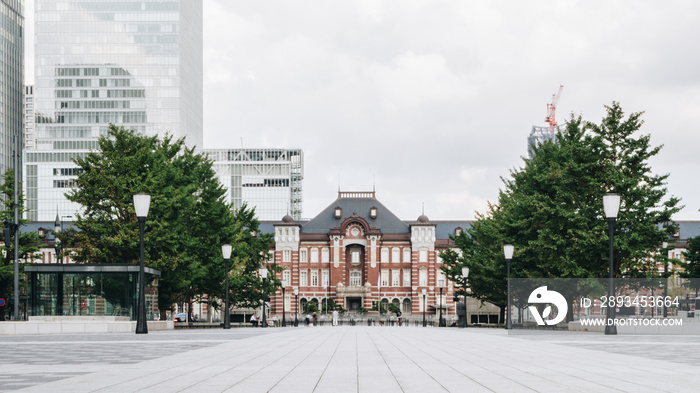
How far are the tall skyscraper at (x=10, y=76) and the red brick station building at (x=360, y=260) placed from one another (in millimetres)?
81807

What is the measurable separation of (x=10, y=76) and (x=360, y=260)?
104 m

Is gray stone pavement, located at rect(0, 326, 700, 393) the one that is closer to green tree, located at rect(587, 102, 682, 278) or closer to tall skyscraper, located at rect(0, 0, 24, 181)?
green tree, located at rect(587, 102, 682, 278)

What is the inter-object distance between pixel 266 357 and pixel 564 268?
95.2 feet

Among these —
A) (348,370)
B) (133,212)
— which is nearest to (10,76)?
(133,212)

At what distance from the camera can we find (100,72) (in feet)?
572

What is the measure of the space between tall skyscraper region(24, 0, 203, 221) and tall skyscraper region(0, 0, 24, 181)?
40.8 feet

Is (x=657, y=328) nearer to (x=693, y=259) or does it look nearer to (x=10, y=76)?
(x=693, y=259)

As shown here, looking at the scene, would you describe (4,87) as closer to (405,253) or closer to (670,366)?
(405,253)

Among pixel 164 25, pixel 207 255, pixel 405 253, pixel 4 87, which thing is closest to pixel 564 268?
pixel 207 255

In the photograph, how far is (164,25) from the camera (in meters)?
174

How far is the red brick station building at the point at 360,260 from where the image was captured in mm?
125062

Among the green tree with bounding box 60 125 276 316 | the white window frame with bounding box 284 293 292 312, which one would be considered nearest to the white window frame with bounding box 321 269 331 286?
the white window frame with bounding box 284 293 292 312

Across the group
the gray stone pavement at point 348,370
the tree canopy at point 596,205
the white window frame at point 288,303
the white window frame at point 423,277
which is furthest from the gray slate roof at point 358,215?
the gray stone pavement at point 348,370

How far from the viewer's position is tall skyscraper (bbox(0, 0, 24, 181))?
181875 mm
